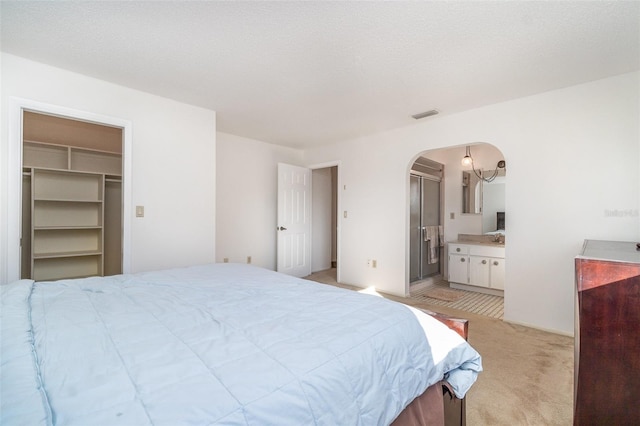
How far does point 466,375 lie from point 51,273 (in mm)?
4388

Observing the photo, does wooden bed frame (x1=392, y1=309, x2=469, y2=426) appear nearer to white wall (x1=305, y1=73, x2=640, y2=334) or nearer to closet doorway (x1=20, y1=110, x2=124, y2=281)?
white wall (x1=305, y1=73, x2=640, y2=334)

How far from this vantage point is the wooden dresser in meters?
1.21

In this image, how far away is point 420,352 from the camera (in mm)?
1129

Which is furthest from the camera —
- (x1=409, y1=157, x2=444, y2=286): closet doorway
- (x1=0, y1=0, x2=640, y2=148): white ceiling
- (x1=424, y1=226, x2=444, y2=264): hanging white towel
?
(x1=424, y1=226, x2=444, y2=264): hanging white towel

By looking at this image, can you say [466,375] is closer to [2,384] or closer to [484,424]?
[484,424]

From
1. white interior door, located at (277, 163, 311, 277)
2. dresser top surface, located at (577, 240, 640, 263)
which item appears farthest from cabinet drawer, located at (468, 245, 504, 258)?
white interior door, located at (277, 163, 311, 277)

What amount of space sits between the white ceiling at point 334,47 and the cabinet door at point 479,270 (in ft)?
7.17

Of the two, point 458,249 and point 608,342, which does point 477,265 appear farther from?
point 608,342

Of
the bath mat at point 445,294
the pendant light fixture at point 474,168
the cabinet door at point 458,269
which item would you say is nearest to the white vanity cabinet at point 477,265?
the cabinet door at point 458,269

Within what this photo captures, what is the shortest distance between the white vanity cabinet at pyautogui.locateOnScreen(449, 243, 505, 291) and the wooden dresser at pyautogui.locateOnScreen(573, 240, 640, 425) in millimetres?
2870

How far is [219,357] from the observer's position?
832mm

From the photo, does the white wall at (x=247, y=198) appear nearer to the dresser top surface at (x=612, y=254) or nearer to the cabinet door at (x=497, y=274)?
the cabinet door at (x=497, y=274)

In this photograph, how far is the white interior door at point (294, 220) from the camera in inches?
185

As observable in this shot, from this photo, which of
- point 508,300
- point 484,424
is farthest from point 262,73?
point 508,300
